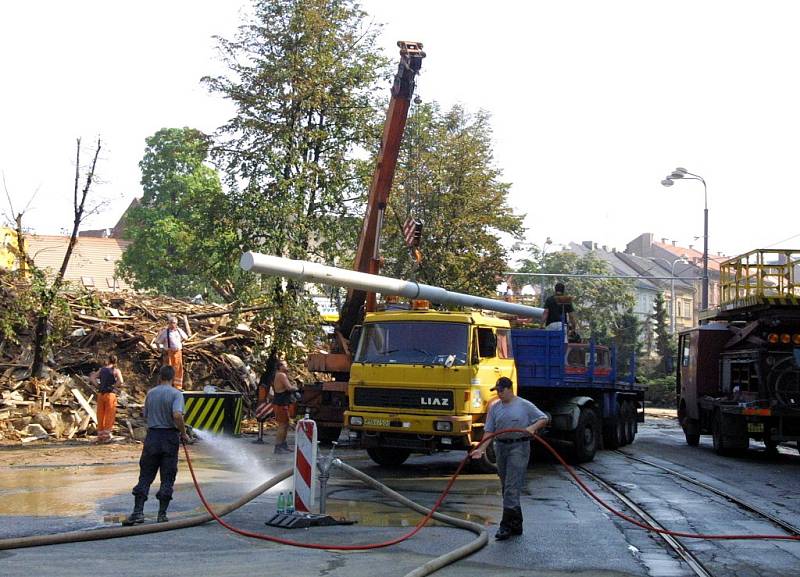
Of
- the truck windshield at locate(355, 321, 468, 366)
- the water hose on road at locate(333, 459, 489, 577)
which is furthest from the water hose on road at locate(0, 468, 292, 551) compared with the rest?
the truck windshield at locate(355, 321, 468, 366)

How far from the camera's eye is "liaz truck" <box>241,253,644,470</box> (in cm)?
1474

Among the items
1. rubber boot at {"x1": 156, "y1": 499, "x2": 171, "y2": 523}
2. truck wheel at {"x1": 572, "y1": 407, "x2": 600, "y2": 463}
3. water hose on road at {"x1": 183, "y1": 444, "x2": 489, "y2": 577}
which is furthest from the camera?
truck wheel at {"x1": 572, "y1": 407, "x2": 600, "y2": 463}

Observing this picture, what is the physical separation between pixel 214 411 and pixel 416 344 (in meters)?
6.91

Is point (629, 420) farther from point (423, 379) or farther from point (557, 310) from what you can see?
point (423, 379)

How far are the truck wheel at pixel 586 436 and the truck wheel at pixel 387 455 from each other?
10.4ft

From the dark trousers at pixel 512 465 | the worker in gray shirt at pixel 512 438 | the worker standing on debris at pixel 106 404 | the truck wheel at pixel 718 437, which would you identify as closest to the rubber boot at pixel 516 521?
the worker in gray shirt at pixel 512 438

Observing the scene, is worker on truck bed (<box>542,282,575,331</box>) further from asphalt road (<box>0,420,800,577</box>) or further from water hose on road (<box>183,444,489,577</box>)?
water hose on road (<box>183,444,489,577</box>)

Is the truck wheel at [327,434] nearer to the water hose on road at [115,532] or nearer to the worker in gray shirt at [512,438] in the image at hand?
the water hose on road at [115,532]

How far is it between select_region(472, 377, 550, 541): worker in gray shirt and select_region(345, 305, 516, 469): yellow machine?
4.21 metres

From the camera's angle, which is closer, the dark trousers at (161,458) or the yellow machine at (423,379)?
the dark trousers at (161,458)

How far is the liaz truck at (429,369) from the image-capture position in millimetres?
14742

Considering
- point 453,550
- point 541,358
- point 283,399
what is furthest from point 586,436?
point 453,550

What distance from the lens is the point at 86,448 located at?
1862 centimetres

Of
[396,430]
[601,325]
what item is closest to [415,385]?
[396,430]
